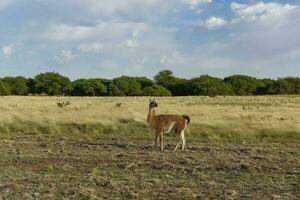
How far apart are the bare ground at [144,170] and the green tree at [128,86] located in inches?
2944

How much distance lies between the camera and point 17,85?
10031 centimetres

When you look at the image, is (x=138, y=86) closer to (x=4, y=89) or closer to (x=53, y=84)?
(x=53, y=84)

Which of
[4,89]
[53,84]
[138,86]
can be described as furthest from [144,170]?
[53,84]

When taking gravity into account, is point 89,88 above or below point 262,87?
below

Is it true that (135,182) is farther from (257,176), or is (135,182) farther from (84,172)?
(257,176)

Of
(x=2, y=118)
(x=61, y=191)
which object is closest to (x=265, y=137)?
(x=2, y=118)

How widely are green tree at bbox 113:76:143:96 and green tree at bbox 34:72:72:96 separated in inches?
319

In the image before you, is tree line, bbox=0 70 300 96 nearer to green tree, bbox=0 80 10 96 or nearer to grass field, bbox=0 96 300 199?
green tree, bbox=0 80 10 96

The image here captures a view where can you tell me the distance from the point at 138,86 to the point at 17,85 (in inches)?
788

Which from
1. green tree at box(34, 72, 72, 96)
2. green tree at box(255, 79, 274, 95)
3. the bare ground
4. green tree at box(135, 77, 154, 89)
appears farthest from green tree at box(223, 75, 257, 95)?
the bare ground

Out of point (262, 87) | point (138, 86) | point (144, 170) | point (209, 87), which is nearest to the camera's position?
point (144, 170)

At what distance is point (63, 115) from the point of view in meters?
30.2

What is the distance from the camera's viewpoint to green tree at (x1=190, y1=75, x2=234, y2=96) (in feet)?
308

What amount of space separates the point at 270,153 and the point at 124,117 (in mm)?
10953
